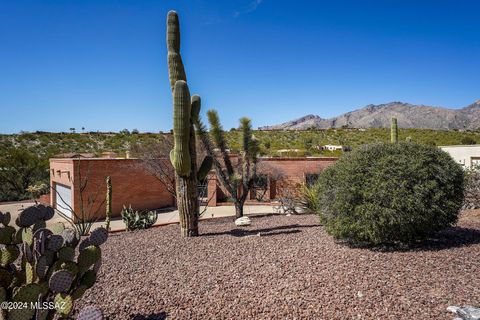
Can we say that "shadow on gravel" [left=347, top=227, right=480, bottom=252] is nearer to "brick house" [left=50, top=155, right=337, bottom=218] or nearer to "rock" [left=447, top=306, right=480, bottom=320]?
"rock" [left=447, top=306, right=480, bottom=320]

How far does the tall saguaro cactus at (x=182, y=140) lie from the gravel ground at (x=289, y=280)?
45.1 inches

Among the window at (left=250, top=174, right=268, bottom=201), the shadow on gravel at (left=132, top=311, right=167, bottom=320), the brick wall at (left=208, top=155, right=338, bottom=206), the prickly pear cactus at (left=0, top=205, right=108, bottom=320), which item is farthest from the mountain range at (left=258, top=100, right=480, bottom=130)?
the prickly pear cactus at (left=0, top=205, right=108, bottom=320)

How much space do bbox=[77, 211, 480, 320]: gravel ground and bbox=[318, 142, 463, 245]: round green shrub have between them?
38 centimetres

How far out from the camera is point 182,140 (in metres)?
7.73

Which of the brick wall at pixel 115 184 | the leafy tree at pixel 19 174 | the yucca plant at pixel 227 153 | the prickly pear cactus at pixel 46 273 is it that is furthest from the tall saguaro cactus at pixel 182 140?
the leafy tree at pixel 19 174

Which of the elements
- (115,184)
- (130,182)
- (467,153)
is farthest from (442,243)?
(467,153)

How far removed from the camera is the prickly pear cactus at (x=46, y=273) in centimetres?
312

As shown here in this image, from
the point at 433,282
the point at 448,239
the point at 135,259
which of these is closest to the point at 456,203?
the point at 448,239

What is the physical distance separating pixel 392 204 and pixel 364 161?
0.95 metres

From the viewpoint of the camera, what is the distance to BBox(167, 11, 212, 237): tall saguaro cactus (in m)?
7.70

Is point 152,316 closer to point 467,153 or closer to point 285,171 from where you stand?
point 285,171

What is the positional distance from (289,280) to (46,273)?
3031 mm

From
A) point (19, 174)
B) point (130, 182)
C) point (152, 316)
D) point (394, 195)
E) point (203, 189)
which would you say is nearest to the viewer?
point (152, 316)

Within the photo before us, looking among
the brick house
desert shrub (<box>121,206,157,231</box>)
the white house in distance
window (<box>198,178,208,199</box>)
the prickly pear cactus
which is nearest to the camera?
the prickly pear cactus
